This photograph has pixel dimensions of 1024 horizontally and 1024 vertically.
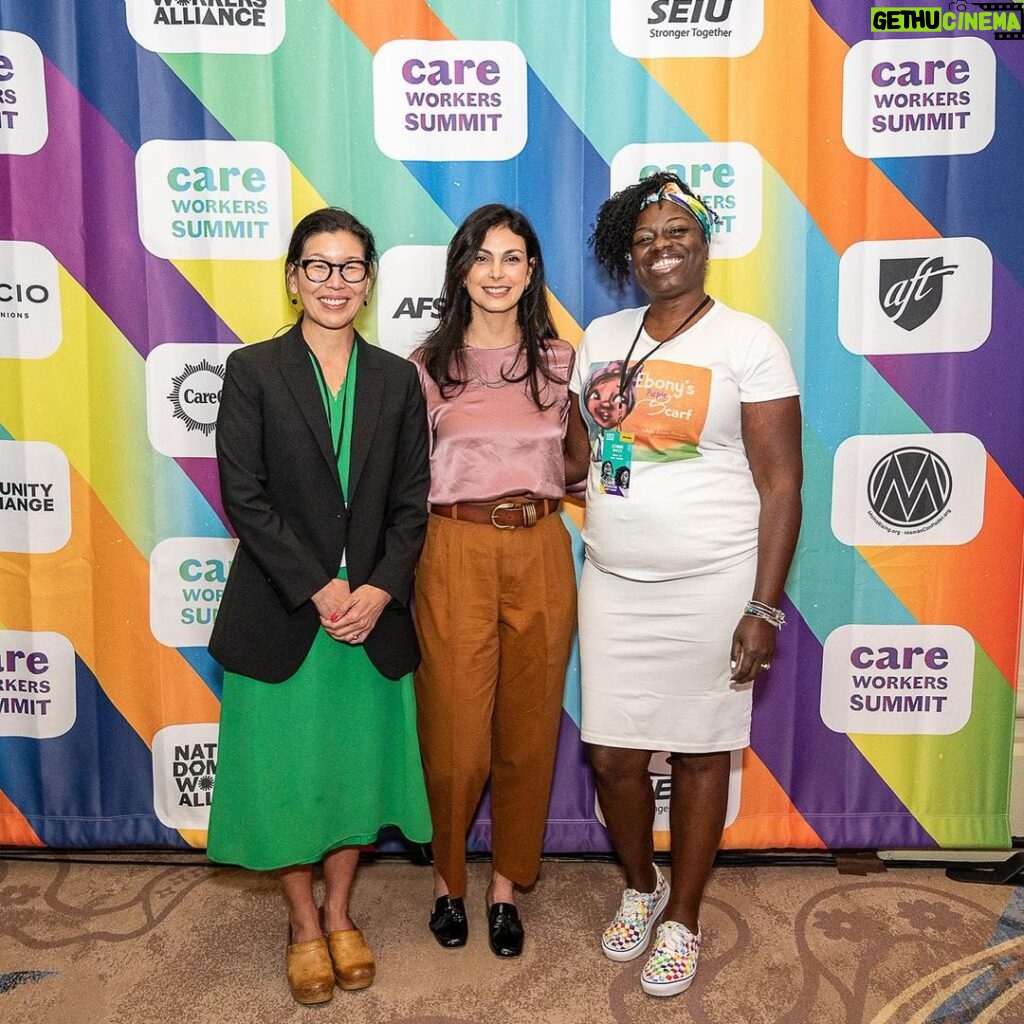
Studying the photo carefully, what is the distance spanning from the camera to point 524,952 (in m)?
2.39

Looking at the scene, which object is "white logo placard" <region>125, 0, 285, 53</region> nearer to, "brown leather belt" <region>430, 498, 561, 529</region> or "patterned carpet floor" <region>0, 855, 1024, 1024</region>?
"brown leather belt" <region>430, 498, 561, 529</region>

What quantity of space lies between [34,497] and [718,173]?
2047 mm

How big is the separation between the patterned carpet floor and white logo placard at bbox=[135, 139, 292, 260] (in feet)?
5.62

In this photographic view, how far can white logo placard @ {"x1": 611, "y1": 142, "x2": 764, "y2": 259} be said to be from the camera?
2.60 metres

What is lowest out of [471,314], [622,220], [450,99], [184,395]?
[184,395]

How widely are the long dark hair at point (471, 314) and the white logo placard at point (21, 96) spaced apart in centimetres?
122

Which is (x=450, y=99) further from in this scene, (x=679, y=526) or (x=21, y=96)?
(x=679, y=526)

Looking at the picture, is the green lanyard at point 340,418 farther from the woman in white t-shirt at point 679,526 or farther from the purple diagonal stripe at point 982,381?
the purple diagonal stripe at point 982,381

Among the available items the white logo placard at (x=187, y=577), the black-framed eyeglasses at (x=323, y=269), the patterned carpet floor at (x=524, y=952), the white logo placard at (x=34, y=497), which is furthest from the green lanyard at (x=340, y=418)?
the patterned carpet floor at (x=524, y=952)

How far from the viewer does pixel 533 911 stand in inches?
101

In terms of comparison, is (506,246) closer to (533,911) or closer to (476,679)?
(476,679)

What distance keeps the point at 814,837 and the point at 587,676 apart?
3.32 feet

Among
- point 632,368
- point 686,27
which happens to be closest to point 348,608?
point 632,368

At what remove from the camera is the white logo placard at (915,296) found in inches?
103
